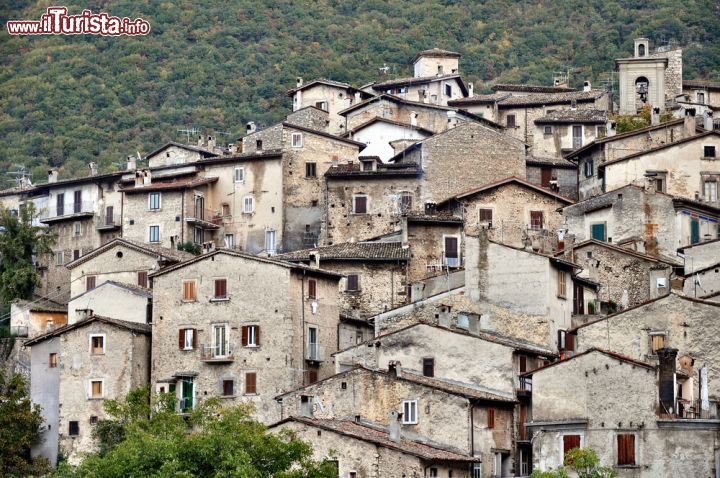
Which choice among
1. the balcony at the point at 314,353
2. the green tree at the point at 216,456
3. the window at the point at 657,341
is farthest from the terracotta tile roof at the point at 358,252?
the green tree at the point at 216,456

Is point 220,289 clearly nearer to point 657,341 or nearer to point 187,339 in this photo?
point 187,339

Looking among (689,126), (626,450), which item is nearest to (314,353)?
(626,450)

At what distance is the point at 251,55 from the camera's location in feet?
493

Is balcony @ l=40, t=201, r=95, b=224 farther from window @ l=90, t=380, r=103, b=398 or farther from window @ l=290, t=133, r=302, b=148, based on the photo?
window @ l=90, t=380, r=103, b=398

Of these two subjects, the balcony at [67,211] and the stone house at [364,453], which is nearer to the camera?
the stone house at [364,453]

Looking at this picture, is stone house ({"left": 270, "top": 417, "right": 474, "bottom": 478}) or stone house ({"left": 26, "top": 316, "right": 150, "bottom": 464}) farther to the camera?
stone house ({"left": 26, "top": 316, "right": 150, "bottom": 464})

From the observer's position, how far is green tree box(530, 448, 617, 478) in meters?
55.9

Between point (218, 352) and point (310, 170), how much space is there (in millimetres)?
21119

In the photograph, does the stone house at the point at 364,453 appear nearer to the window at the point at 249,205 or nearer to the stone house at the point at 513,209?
the stone house at the point at 513,209

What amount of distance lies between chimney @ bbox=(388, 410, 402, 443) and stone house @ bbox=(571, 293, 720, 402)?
7715mm

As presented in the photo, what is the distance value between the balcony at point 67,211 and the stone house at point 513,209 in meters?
22.4

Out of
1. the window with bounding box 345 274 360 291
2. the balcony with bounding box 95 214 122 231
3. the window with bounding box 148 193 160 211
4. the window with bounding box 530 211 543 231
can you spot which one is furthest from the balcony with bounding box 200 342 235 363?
the balcony with bounding box 95 214 122 231

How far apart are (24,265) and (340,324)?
2430 centimetres

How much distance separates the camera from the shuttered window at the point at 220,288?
7300cm
